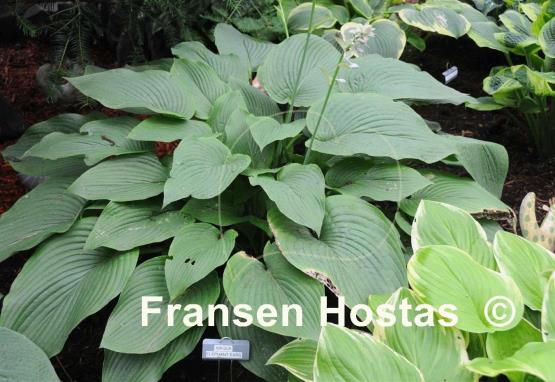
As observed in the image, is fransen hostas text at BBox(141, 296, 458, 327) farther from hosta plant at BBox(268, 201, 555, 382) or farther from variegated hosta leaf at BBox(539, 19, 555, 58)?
variegated hosta leaf at BBox(539, 19, 555, 58)

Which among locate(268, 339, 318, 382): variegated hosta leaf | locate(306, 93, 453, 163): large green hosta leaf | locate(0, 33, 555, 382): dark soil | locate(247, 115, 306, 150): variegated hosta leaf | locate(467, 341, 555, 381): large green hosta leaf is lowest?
locate(0, 33, 555, 382): dark soil

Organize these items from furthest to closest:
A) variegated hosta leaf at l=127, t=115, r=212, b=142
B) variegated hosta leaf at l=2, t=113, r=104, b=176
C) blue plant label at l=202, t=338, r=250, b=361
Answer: variegated hosta leaf at l=2, t=113, r=104, b=176, variegated hosta leaf at l=127, t=115, r=212, b=142, blue plant label at l=202, t=338, r=250, b=361

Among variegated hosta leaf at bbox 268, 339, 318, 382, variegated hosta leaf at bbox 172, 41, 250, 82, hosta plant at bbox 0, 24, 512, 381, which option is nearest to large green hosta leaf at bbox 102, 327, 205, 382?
hosta plant at bbox 0, 24, 512, 381

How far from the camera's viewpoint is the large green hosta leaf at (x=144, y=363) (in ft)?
4.11

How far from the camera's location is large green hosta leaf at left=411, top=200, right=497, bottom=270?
134 cm

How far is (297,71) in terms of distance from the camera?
1.82 meters

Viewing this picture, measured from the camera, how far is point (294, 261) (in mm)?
1288

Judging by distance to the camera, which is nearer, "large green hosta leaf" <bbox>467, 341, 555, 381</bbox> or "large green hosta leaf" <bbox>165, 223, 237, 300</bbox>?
"large green hosta leaf" <bbox>467, 341, 555, 381</bbox>

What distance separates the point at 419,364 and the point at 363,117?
756mm

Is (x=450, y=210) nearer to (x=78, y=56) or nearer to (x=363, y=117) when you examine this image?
(x=363, y=117)

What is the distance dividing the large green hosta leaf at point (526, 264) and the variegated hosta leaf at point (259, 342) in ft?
1.76

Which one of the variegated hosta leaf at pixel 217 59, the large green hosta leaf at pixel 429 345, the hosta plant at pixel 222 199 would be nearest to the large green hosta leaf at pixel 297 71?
the hosta plant at pixel 222 199

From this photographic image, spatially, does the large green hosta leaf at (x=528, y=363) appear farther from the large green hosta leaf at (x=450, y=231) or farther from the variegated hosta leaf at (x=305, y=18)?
the variegated hosta leaf at (x=305, y=18)

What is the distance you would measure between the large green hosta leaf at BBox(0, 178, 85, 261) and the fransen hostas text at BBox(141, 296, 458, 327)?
0.36m
